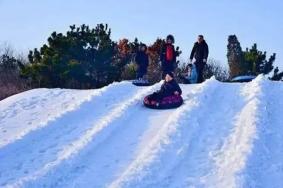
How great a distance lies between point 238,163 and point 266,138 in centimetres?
141

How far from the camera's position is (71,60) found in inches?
885

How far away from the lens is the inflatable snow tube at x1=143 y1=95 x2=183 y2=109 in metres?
12.2

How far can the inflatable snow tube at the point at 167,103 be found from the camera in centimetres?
1225

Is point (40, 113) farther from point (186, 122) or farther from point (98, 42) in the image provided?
point (98, 42)

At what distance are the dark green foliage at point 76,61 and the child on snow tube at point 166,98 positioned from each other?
982 cm

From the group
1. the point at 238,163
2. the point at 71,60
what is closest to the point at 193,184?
the point at 238,163

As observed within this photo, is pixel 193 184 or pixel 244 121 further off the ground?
pixel 244 121

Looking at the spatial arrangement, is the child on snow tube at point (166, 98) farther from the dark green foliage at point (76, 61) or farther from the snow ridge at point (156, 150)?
the dark green foliage at point (76, 61)

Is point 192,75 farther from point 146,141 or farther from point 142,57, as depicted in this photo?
point 146,141

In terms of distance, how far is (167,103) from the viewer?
1231 centimetres

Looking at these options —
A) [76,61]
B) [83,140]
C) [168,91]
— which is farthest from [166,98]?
[76,61]

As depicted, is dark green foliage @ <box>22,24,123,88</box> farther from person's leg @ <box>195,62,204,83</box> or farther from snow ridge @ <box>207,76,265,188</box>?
snow ridge @ <box>207,76,265,188</box>

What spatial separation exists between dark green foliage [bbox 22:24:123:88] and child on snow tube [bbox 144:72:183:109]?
982cm

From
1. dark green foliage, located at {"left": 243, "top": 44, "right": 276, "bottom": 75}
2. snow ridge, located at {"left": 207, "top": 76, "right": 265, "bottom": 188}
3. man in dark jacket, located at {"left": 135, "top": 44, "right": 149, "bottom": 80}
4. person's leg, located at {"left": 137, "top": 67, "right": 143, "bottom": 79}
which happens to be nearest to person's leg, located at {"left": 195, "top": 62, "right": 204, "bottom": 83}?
man in dark jacket, located at {"left": 135, "top": 44, "right": 149, "bottom": 80}
